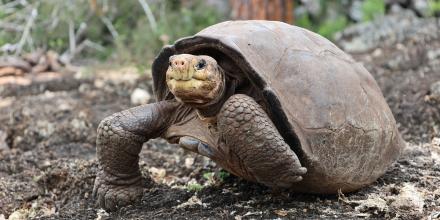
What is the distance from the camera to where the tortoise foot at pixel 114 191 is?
2766mm

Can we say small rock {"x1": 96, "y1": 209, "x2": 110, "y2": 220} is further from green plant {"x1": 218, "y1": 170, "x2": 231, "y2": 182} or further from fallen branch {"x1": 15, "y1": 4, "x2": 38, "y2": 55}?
fallen branch {"x1": 15, "y1": 4, "x2": 38, "y2": 55}

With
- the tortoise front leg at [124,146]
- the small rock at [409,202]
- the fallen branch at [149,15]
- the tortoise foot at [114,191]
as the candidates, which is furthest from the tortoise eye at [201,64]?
the fallen branch at [149,15]

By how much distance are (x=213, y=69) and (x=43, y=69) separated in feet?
18.6

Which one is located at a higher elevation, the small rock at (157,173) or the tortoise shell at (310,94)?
the tortoise shell at (310,94)

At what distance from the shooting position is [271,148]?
223 cm

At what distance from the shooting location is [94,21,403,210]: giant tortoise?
227cm

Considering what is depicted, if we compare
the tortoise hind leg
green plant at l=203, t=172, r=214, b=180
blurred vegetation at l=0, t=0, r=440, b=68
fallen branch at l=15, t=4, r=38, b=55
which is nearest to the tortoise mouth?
the tortoise hind leg

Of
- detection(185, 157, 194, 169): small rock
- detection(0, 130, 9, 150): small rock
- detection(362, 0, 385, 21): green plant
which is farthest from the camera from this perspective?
detection(362, 0, 385, 21): green plant

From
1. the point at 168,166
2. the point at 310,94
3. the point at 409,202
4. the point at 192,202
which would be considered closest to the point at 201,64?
the point at 310,94

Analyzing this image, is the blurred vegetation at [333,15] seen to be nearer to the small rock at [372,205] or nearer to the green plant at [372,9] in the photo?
the green plant at [372,9]

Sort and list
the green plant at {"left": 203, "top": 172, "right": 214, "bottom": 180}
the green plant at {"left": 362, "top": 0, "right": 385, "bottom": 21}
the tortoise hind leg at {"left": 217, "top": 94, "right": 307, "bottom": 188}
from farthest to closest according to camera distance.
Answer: the green plant at {"left": 362, "top": 0, "right": 385, "bottom": 21}, the green plant at {"left": 203, "top": 172, "right": 214, "bottom": 180}, the tortoise hind leg at {"left": 217, "top": 94, "right": 307, "bottom": 188}

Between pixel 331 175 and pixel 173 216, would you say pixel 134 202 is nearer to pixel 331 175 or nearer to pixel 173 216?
pixel 173 216

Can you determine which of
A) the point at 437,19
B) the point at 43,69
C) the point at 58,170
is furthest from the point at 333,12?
the point at 58,170

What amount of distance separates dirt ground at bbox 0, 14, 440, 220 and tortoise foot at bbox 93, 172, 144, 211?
4 cm
